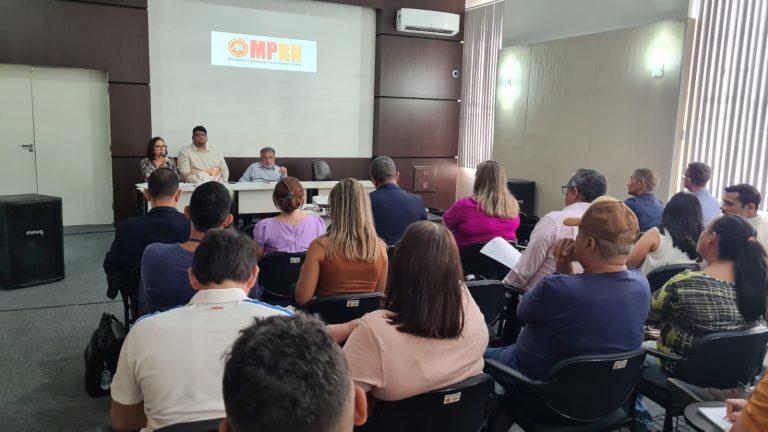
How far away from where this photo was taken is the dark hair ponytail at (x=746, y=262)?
85.7 inches

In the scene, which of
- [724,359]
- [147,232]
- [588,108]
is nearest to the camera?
[724,359]

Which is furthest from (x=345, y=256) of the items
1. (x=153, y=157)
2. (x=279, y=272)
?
(x=153, y=157)

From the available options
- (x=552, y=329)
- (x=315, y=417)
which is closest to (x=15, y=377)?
(x=552, y=329)

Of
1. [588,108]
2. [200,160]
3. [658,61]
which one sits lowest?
[200,160]

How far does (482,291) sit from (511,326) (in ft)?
2.09

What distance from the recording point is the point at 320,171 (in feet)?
26.2

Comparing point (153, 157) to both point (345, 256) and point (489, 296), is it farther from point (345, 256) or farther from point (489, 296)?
point (489, 296)

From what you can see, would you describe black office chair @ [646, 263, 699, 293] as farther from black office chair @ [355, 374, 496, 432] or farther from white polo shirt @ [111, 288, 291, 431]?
white polo shirt @ [111, 288, 291, 431]

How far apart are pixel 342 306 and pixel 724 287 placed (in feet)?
5.21

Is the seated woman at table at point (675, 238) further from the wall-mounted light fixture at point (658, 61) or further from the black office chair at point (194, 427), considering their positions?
the wall-mounted light fixture at point (658, 61)

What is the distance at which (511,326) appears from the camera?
332cm

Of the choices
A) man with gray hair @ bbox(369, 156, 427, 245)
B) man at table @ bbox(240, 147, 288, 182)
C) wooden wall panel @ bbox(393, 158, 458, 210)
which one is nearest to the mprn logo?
man at table @ bbox(240, 147, 288, 182)

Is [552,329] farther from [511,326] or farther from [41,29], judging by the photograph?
[41,29]

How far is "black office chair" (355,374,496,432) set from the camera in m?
1.62
